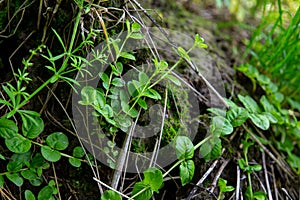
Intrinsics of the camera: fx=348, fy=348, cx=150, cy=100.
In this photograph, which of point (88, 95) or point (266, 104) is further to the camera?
point (266, 104)

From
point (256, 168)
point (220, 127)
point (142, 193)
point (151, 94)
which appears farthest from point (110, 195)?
point (256, 168)

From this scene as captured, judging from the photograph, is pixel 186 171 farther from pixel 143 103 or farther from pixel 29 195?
pixel 29 195

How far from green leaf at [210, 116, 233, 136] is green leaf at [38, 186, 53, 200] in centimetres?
52

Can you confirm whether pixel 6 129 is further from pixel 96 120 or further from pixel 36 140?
pixel 96 120

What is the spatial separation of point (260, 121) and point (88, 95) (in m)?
0.63

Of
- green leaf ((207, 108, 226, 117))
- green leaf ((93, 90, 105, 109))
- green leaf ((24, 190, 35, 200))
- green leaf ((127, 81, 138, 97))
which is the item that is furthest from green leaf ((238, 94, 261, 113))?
green leaf ((24, 190, 35, 200))

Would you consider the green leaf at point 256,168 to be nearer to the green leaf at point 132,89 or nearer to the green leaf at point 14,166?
the green leaf at point 132,89

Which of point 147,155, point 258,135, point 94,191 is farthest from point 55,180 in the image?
point 258,135

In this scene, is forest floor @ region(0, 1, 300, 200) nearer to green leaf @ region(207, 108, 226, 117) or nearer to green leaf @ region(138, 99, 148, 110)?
green leaf @ region(207, 108, 226, 117)

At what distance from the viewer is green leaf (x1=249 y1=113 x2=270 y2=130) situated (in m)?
1.22

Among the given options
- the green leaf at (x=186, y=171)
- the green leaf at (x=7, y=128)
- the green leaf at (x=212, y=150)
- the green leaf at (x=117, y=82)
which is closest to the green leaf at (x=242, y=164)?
the green leaf at (x=212, y=150)

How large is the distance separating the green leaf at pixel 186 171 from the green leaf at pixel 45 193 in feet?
1.20

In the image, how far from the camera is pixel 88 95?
0.97 m

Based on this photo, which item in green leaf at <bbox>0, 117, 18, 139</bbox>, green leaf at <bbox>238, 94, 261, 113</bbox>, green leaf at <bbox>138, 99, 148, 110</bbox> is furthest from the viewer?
green leaf at <bbox>238, 94, 261, 113</bbox>
